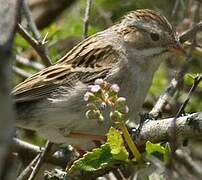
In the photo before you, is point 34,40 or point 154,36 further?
point 154,36

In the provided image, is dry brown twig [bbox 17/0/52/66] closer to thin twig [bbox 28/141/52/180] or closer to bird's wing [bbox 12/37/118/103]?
bird's wing [bbox 12/37/118/103]

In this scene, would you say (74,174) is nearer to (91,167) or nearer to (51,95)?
(91,167)

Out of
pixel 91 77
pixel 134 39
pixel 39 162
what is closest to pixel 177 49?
pixel 134 39

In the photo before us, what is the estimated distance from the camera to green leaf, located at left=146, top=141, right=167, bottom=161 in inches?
94.7

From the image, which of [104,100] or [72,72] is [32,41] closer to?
[72,72]

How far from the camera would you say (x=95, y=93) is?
82.4 inches

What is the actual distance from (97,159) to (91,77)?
1.41 metres

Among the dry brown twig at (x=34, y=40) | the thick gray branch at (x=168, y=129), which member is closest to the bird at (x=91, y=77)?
the dry brown twig at (x=34, y=40)

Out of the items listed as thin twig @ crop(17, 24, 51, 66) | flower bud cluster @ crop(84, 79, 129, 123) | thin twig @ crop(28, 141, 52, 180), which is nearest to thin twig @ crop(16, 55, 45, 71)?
thin twig @ crop(17, 24, 51, 66)

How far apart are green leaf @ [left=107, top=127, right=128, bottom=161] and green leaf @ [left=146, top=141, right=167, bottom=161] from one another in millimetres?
107

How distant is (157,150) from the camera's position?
95.1 inches

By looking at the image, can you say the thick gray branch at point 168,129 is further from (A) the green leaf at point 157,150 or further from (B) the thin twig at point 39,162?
(B) the thin twig at point 39,162

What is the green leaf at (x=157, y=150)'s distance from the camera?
241 cm

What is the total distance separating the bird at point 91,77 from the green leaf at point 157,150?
3.53 ft
